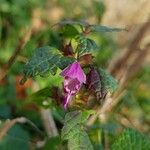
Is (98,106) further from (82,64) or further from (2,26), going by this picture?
(2,26)

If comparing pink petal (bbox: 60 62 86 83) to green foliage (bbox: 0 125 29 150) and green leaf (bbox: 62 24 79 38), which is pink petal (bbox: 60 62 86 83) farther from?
Answer: green foliage (bbox: 0 125 29 150)

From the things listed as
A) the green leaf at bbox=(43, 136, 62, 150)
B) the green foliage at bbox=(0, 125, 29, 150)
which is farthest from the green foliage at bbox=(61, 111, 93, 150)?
the green foliage at bbox=(0, 125, 29, 150)

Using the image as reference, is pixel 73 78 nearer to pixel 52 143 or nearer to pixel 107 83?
pixel 107 83

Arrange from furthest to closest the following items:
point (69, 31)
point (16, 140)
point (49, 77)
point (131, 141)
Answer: point (16, 140), point (49, 77), point (69, 31), point (131, 141)

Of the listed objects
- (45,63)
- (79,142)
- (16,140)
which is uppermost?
(16,140)

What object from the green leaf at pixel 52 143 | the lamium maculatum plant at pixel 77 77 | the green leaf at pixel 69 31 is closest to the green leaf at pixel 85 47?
the lamium maculatum plant at pixel 77 77

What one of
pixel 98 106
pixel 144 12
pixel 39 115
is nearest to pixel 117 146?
pixel 98 106

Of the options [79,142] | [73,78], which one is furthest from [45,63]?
[79,142]

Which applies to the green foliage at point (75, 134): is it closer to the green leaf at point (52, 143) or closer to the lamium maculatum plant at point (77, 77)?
the lamium maculatum plant at point (77, 77)
